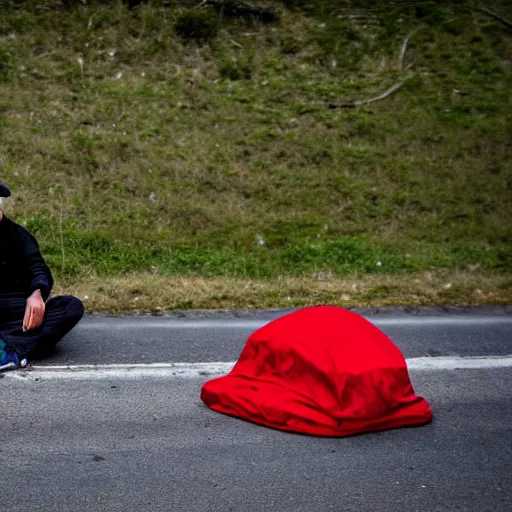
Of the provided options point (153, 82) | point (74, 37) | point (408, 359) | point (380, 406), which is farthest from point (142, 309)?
point (74, 37)

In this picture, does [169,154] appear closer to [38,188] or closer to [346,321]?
[38,188]

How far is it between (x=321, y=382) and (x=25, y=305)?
2251mm

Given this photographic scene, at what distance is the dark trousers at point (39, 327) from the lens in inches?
200

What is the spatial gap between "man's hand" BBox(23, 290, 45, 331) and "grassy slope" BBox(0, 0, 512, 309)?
6.82ft

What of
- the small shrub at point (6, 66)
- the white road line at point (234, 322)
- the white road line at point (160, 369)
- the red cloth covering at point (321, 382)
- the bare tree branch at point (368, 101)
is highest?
the small shrub at point (6, 66)

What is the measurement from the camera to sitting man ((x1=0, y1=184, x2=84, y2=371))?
198 inches

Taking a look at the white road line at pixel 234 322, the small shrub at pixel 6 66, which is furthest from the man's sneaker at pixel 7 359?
the small shrub at pixel 6 66

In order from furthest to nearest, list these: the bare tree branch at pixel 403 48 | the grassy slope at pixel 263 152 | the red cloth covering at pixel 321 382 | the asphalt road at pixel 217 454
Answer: the bare tree branch at pixel 403 48, the grassy slope at pixel 263 152, the red cloth covering at pixel 321 382, the asphalt road at pixel 217 454

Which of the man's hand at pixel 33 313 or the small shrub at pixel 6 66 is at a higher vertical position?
the small shrub at pixel 6 66

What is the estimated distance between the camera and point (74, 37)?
14609 mm

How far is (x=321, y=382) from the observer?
13.9 feet

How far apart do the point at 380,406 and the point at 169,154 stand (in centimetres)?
846

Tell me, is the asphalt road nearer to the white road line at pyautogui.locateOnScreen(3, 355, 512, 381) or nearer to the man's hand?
the white road line at pyautogui.locateOnScreen(3, 355, 512, 381)

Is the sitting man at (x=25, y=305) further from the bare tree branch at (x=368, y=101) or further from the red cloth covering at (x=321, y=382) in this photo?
the bare tree branch at (x=368, y=101)
